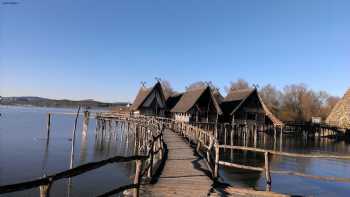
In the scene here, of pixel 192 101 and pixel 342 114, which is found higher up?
pixel 192 101

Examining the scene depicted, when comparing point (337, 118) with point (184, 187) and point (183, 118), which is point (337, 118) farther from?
point (184, 187)

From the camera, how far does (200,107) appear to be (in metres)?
34.4

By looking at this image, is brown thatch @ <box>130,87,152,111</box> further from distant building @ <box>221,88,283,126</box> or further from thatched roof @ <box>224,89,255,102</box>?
thatched roof @ <box>224,89,255,102</box>

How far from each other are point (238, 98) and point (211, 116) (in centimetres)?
530

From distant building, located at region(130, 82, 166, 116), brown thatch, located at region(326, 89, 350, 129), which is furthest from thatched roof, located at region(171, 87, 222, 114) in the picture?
brown thatch, located at region(326, 89, 350, 129)

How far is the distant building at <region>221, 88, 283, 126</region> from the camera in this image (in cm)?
3627

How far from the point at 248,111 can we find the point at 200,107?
6.10 metres

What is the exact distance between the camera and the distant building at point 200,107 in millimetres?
33688

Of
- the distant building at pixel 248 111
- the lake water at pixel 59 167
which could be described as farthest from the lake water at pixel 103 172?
the distant building at pixel 248 111

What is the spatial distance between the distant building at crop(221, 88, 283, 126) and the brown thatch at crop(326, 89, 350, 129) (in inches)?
666

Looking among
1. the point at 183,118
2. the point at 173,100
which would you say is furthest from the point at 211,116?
the point at 173,100

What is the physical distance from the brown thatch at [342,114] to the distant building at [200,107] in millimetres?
24403

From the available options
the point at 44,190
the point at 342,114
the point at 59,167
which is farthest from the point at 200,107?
the point at 44,190

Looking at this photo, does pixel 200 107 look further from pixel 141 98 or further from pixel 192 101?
pixel 141 98
